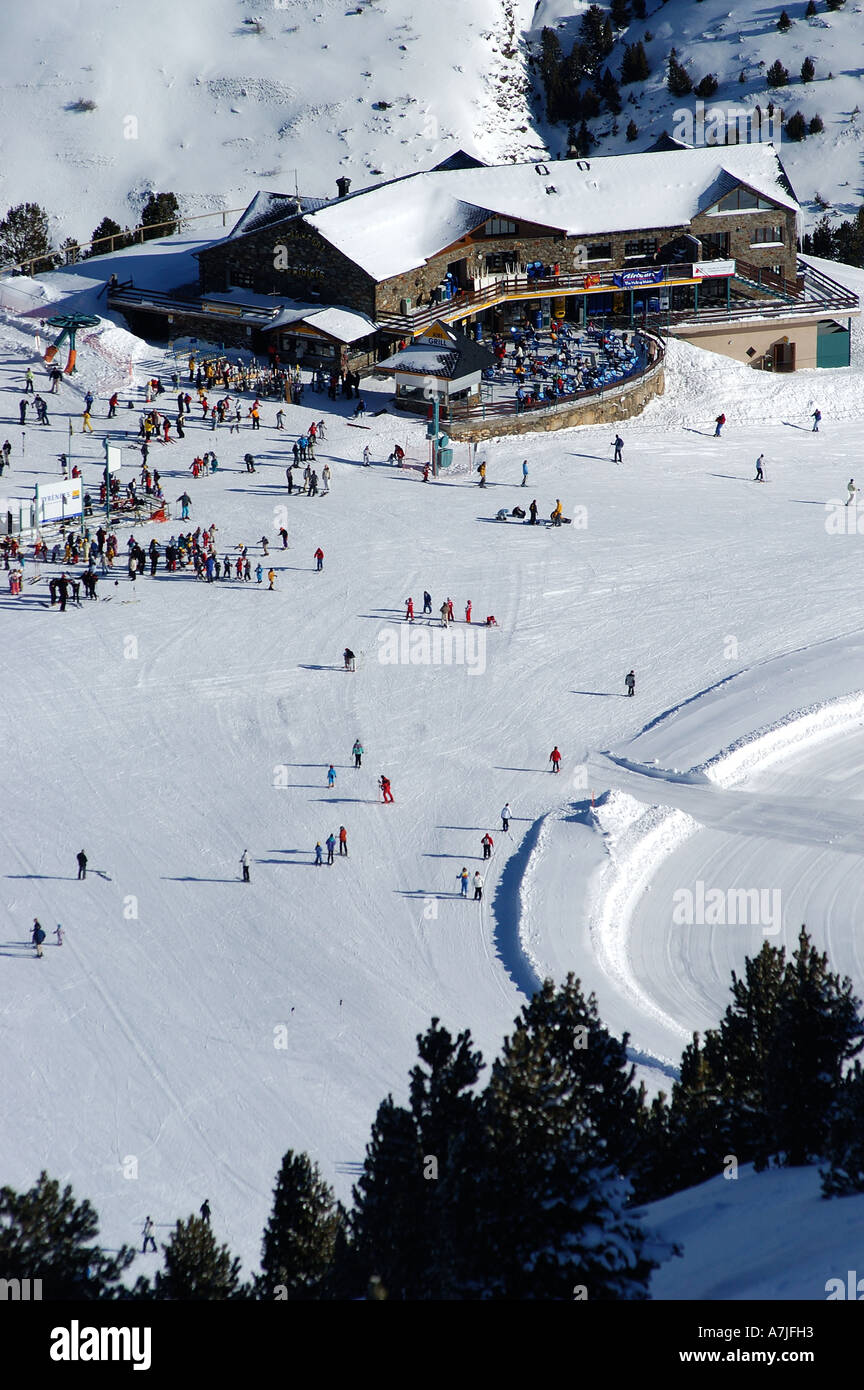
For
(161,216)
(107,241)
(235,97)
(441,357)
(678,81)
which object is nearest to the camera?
(441,357)

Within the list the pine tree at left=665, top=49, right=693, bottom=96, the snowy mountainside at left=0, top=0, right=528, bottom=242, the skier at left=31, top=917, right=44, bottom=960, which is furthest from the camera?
the pine tree at left=665, top=49, right=693, bottom=96

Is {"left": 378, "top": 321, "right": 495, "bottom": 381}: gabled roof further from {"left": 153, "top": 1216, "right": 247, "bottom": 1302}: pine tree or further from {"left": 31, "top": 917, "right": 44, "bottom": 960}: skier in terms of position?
{"left": 153, "top": 1216, "right": 247, "bottom": 1302}: pine tree

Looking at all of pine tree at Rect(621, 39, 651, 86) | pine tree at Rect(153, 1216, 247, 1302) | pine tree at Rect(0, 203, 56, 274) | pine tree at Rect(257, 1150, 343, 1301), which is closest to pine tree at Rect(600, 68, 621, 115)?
pine tree at Rect(621, 39, 651, 86)

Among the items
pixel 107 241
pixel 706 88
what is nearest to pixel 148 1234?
pixel 107 241

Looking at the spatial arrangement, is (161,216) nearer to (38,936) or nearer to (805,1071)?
(38,936)

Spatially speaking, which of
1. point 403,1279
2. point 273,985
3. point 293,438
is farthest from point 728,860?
point 293,438

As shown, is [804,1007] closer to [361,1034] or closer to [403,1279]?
[403,1279]

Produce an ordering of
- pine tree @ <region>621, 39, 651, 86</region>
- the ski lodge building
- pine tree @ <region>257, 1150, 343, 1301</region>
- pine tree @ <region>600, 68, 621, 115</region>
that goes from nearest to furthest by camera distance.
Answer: pine tree @ <region>257, 1150, 343, 1301</region>, the ski lodge building, pine tree @ <region>600, 68, 621, 115</region>, pine tree @ <region>621, 39, 651, 86</region>
